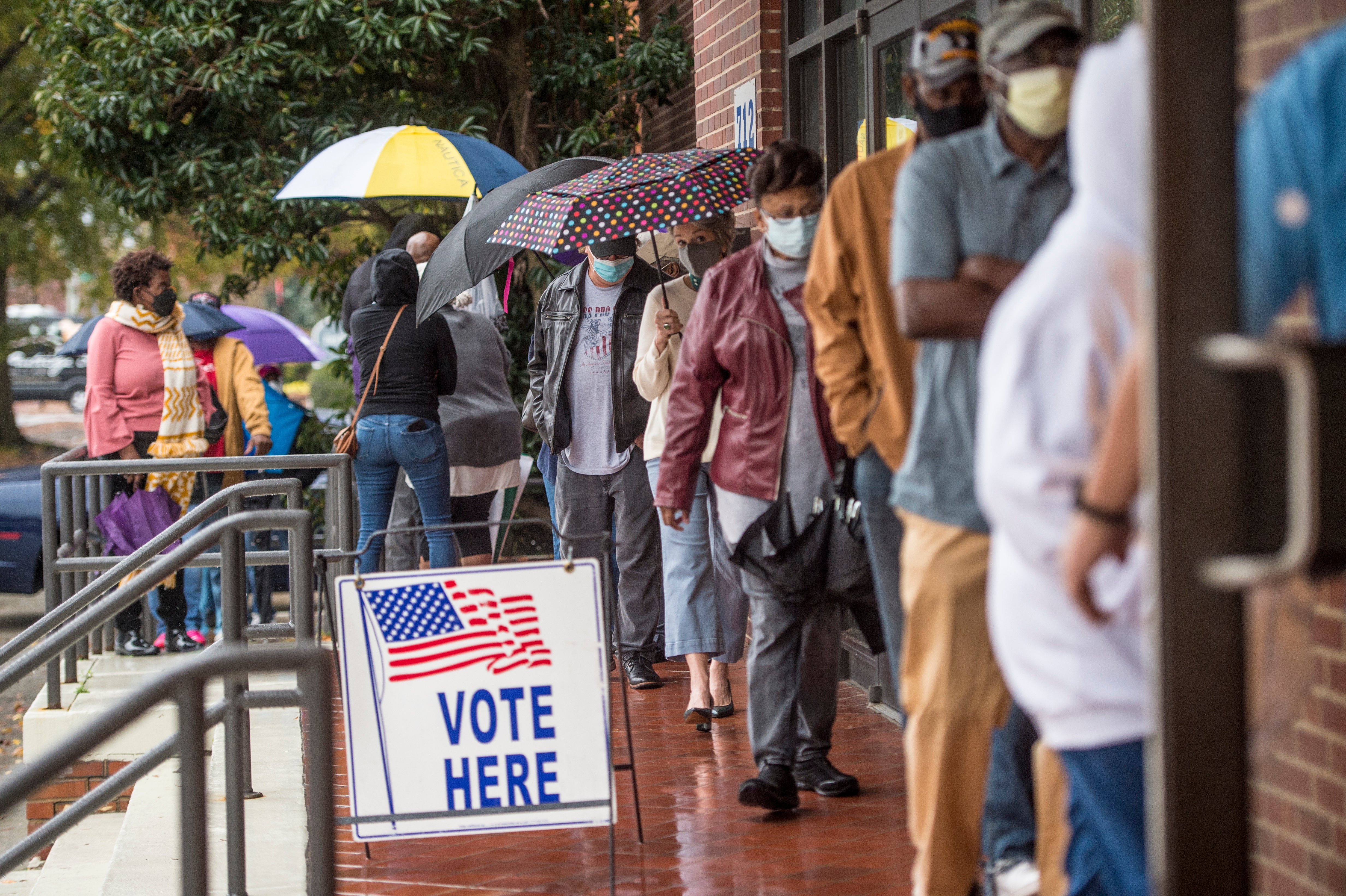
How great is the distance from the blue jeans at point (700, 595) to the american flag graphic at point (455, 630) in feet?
6.08

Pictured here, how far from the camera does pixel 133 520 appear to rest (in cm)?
775

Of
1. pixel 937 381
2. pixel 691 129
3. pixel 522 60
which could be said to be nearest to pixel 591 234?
pixel 937 381

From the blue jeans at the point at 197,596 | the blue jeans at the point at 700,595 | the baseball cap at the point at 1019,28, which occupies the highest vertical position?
the baseball cap at the point at 1019,28

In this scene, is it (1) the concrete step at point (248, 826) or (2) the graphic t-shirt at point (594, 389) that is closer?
(1) the concrete step at point (248, 826)

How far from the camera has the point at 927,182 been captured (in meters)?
2.80

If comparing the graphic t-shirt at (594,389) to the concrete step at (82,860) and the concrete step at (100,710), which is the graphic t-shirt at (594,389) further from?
the concrete step at (82,860)

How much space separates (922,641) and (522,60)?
9933 mm

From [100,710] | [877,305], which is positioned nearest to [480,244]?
[100,710]

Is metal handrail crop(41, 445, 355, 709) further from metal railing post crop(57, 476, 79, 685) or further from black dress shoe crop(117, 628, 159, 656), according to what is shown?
black dress shoe crop(117, 628, 159, 656)

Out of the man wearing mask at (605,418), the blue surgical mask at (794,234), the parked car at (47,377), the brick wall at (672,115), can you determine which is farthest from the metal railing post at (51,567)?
the parked car at (47,377)

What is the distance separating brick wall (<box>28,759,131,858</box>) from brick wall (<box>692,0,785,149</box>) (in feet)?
14.0

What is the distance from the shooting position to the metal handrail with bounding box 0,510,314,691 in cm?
376

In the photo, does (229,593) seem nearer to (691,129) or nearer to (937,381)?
(937,381)

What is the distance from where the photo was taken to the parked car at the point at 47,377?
35.2m
